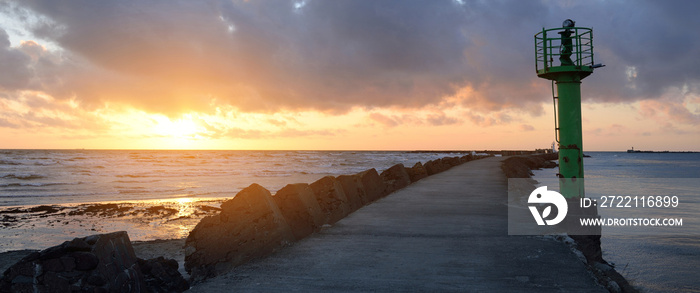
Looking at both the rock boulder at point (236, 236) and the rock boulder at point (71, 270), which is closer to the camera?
the rock boulder at point (71, 270)

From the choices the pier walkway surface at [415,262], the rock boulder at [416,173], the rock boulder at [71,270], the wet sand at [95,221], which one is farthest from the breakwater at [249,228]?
the rock boulder at [416,173]

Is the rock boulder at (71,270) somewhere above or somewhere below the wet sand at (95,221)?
above

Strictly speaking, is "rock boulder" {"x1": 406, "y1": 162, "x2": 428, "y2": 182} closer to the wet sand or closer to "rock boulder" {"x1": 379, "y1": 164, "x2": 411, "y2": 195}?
"rock boulder" {"x1": 379, "y1": 164, "x2": 411, "y2": 195}

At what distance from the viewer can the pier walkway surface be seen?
378 cm

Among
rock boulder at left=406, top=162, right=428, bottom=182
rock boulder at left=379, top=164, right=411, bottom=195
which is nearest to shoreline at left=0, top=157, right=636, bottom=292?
rock boulder at left=379, top=164, right=411, bottom=195

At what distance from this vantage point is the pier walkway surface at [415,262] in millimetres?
3781

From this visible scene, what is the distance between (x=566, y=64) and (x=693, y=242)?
420cm

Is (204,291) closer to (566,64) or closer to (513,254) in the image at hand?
(513,254)

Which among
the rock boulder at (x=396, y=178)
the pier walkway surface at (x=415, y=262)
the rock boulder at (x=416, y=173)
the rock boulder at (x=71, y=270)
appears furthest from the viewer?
the rock boulder at (x=416, y=173)

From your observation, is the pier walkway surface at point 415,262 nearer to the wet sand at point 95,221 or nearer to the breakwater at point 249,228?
the breakwater at point 249,228

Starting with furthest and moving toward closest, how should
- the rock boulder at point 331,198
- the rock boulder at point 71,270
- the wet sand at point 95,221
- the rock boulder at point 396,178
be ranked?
the rock boulder at point 396,178 < the wet sand at point 95,221 < the rock boulder at point 331,198 < the rock boulder at point 71,270

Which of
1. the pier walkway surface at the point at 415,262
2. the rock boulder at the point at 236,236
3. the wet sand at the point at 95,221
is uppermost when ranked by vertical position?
the rock boulder at the point at 236,236

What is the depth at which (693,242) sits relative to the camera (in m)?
8.41

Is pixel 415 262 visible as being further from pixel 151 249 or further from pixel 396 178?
pixel 396 178
